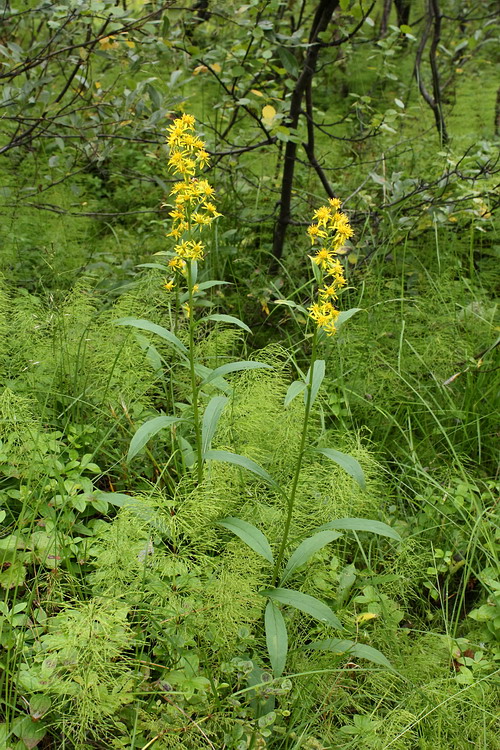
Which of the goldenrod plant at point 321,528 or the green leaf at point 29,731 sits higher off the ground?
the goldenrod plant at point 321,528

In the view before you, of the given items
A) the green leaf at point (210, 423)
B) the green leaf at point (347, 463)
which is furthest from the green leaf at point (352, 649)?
the green leaf at point (210, 423)

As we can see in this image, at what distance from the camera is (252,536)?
1434mm

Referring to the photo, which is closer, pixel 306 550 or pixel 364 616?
pixel 306 550

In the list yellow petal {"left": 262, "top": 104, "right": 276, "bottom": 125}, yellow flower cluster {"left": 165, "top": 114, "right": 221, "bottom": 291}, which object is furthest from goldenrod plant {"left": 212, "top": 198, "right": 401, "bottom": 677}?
yellow petal {"left": 262, "top": 104, "right": 276, "bottom": 125}

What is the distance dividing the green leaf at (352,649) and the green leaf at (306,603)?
0.12 metres

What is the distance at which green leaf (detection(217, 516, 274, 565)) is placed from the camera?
1.39 metres

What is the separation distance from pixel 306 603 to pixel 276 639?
0.35 ft

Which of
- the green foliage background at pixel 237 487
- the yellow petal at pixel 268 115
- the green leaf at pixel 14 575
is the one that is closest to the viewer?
the green foliage background at pixel 237 487

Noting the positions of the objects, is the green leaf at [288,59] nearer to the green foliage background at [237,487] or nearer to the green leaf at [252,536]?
the green foliage background at [237,487]

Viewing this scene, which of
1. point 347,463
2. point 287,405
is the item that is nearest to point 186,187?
point 287,405

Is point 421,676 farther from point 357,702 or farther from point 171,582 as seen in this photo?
point 171,582

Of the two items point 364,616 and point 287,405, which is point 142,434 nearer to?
point 287,405

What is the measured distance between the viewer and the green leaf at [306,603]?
136 cm

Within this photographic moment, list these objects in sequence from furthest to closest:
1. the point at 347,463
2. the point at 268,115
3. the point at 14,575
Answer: the point at 268,115 < the point at 14,575 < the point at 347,463
